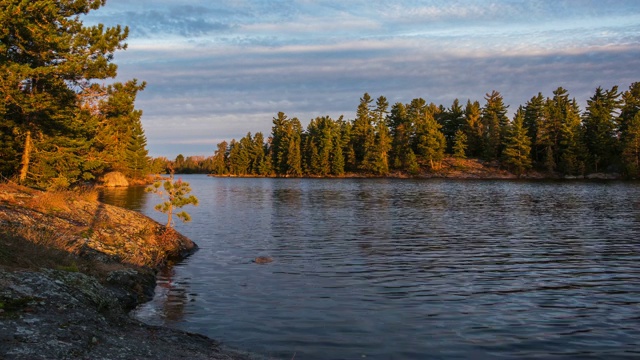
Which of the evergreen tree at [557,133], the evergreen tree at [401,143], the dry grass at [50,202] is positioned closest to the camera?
the dry grass at [50,202]

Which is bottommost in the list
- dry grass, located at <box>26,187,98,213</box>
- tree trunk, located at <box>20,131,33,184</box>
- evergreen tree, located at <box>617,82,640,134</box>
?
dry grass, located at <box>26,187,98,213</box>

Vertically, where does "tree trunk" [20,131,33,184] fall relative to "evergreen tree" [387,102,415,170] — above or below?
below

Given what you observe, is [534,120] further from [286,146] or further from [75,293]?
[75,293]

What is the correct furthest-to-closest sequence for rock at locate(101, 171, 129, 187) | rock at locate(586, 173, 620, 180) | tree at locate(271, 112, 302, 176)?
tree at locate(271, 112, 302, 176), rock at locate(586, 173, 620, 180), rock at locate(101, 171, 129, 187)

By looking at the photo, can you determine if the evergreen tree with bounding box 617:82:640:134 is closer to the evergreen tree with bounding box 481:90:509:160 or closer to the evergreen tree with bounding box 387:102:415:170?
the evergreen tree with bounding box 481:90:509:160

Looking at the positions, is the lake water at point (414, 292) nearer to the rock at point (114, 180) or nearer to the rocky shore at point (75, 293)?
the rocky shore at point (75, 293)

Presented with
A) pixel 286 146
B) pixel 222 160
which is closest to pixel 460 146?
pixel 286 146

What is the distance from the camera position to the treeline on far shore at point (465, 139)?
106 meters

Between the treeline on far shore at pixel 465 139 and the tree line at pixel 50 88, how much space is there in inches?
3262

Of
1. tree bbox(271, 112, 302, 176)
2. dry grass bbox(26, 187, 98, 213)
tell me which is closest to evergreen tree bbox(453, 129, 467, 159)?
tree bbox(271, 112, 302, 176)

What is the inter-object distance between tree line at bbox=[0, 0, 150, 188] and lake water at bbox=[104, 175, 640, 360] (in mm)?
11368

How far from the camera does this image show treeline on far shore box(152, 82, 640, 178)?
106m

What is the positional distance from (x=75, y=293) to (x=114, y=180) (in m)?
83.8

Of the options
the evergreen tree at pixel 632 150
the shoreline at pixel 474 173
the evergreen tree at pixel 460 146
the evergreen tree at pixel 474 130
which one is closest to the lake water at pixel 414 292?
the evergreen tree at pixel 632 150
